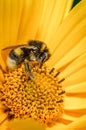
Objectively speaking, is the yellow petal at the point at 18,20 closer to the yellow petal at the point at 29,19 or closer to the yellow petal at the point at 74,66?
the yellow petal at the point at 29,19

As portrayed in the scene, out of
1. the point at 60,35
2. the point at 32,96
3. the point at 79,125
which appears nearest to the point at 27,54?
the point at 32,96

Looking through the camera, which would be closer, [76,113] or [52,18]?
[76,113]

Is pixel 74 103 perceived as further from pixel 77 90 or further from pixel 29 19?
pixel 29 19

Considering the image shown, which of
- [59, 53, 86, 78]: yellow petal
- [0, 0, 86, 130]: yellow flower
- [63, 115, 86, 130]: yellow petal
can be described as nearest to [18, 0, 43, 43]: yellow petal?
[0, 0, 86, 130]: yellow flower

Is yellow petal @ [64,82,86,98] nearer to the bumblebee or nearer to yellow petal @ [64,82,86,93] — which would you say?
yellow petal @ [64,82,86,93]

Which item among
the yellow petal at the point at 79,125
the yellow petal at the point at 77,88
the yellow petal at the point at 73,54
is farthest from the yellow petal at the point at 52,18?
the yellow petal at the point at 79,125
